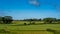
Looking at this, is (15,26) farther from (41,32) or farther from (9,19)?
(41,32)

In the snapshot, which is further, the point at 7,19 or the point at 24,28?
the point at 24,28

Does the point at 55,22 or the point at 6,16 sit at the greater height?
the point at 6,16

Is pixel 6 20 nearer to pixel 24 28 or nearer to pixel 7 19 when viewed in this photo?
pixel 7 19

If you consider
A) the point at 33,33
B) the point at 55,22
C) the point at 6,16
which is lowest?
the point at 33,33

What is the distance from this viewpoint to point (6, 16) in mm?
8438

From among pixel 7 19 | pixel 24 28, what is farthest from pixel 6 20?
pixel 24 28

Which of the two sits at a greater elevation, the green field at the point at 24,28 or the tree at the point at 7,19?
the tree at the point at 7,19

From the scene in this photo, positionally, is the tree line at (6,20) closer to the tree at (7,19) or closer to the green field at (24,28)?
the tree at (7,19)

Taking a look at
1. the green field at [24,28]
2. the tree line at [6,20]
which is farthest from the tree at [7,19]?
the green field at [24,28]

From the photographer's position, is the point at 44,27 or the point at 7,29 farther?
the point at 44,27

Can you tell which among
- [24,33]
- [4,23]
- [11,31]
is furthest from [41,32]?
[4,23]

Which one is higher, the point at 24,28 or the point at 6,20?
the point at 6,20

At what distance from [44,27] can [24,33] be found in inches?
64.5

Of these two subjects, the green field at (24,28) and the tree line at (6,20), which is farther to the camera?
the tree line at (6,20)
